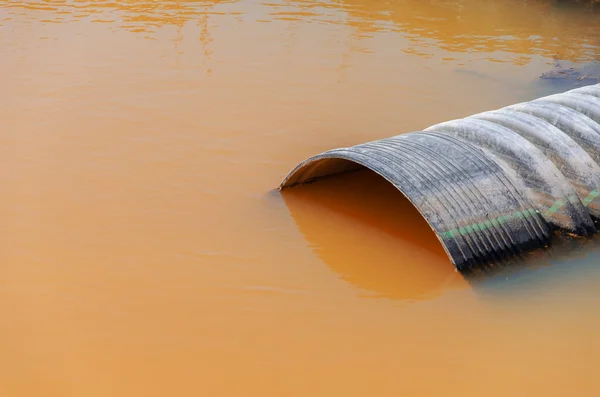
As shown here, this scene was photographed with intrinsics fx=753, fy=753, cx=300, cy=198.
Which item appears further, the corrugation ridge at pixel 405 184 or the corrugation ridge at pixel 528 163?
the corrugation ridge at pixel 528 163

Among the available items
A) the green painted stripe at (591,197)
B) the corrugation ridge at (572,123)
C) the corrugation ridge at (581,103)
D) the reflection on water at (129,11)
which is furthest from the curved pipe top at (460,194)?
the reflection on water at (129,11)

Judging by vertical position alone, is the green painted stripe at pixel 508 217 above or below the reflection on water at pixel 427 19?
below

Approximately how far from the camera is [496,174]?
17.5 ft

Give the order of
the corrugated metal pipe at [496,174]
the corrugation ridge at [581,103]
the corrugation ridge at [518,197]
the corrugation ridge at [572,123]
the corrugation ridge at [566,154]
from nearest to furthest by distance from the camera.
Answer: the corrugated metal pipe at [496,174], the corrugation ridge at [518,197], the corrugation ridge at [566,154], the corrugation ridge at [572,123], the corrugation ridge at [581,103]

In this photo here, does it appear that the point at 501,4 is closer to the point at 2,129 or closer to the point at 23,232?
the point at 2,129

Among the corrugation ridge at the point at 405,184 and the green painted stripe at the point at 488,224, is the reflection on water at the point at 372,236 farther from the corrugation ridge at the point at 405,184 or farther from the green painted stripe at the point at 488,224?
the green painted stripe at the point at 488,224

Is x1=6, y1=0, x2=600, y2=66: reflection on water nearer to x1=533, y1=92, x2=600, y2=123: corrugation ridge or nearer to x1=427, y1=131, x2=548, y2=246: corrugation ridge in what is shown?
x1=533, y1=92, x2=600, y2=123: corrugation ridge

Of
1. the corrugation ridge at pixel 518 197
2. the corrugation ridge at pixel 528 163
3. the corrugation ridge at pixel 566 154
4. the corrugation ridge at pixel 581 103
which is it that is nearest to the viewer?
the corrugation ridge at pixel 518 197

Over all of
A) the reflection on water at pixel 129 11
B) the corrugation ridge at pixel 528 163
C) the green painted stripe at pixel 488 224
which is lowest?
the green painted stripe at pixel 488 224

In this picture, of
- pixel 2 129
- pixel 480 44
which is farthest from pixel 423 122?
pixel 2 129

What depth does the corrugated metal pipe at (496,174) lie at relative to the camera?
5012mm

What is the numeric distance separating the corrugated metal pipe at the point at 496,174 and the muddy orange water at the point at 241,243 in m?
0.24

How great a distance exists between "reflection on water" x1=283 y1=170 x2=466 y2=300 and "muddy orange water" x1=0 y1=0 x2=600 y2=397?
18mm

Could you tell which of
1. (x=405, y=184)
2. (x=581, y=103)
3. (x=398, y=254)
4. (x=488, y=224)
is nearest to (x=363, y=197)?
(x=398, y=254)
